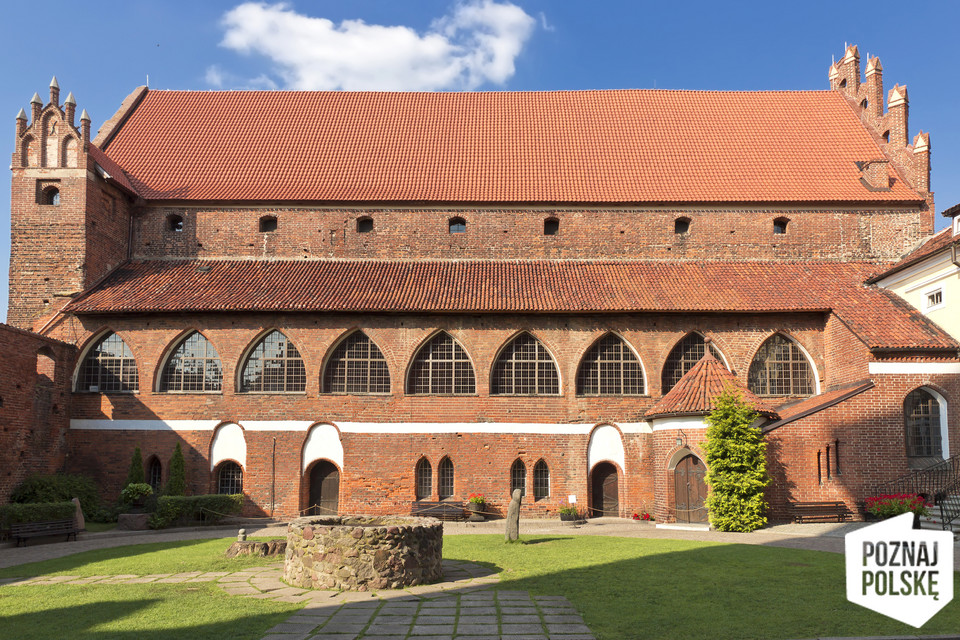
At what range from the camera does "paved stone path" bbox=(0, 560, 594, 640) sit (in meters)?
9.39

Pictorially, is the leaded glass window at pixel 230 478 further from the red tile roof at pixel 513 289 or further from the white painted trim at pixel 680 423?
the white painted trim at pixel 680 423

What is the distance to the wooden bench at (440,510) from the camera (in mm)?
24359

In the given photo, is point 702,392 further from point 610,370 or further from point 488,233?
point 488,233

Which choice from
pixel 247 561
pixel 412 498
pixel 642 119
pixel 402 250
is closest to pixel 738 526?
pixel 412 498

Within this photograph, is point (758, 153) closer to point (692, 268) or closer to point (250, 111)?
point (692, 268)

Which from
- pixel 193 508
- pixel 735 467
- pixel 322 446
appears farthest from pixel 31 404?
pixel 735 467

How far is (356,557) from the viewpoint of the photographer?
1232 centimetres

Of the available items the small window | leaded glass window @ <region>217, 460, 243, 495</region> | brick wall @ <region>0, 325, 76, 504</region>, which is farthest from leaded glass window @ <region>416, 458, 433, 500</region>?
the small window

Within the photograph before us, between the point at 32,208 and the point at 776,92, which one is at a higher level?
the point at 776,92

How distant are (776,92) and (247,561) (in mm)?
29746

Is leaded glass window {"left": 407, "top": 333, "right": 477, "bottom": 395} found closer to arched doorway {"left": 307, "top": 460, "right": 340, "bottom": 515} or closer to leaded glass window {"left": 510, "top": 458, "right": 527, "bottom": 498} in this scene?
leaded glass window {"left": 510, "top": 458, "right": 527, "bottom": 498}

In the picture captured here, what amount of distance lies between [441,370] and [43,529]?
1225 centimetres

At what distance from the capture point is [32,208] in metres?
26.9

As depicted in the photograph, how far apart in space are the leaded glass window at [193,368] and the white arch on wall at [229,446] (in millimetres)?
1471
